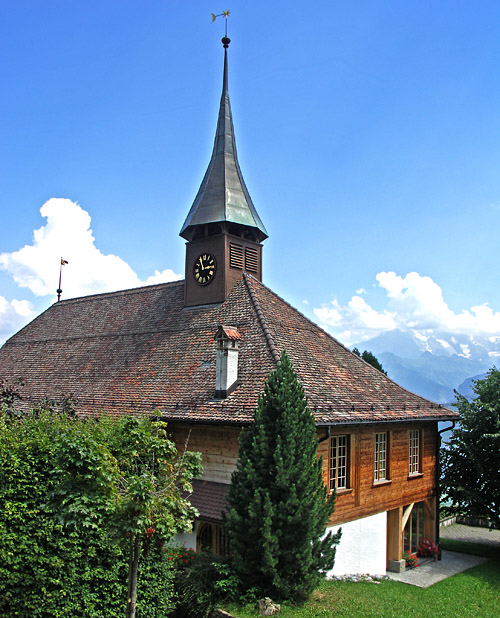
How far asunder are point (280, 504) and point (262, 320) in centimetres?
795

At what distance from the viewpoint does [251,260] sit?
23.0 m

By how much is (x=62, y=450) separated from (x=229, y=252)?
47.0 feet

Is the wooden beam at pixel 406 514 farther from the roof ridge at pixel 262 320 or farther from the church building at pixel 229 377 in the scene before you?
the roof ridge at pixel 262 320

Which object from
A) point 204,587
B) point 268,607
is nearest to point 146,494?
point 268,607

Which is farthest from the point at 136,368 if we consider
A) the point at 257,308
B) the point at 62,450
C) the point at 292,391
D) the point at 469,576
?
the point at 469,576

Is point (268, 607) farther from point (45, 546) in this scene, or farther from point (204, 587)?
point (45, 546)

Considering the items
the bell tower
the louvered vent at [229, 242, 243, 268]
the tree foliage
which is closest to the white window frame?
the bell tower

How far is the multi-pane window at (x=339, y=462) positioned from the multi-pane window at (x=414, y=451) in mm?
4512

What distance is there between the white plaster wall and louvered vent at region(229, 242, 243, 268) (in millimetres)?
10822

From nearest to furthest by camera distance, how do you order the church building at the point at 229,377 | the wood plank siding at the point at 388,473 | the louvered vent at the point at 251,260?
the church building at the point at 229,377 < the wood plank siding at the point at 388,473 < the louvered vent at the point at 251,260

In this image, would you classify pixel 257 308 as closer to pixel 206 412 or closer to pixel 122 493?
pixel 206 412

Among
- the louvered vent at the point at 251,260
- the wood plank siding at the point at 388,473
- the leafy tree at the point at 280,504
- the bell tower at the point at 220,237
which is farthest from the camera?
the louvered vent at the point at 251,260

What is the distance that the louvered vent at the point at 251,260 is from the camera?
74.8ft

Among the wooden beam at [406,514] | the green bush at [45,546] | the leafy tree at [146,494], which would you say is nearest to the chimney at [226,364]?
the leafy tree at [146,494]
